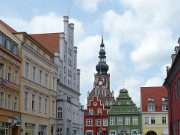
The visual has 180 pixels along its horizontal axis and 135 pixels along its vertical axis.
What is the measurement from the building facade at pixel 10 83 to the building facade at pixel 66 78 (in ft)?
42.8

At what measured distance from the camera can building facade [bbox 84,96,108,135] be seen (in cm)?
8588

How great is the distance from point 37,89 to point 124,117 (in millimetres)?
44380

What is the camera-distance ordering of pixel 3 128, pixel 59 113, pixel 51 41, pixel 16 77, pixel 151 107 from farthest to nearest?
→ pixel 151 107, pixel 51 41, pixel 59 113, pixel 16 77, pixel 3 128

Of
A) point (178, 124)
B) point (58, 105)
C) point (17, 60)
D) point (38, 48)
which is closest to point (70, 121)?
point (58, 105)

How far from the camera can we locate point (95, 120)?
86.5 metres

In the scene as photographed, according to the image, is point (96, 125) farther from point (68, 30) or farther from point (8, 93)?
point (8, 93)

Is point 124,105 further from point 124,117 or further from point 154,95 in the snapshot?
point 154,95

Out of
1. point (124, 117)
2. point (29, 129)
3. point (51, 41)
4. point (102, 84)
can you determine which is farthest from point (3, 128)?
point (102, 84)

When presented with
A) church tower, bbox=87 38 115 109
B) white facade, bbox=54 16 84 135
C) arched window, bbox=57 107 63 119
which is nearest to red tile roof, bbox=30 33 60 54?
white facade, bbox=54 16 84 135

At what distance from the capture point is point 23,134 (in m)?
33.8

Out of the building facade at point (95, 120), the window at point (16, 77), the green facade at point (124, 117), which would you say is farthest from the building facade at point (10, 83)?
the building facade at point (95, 120)

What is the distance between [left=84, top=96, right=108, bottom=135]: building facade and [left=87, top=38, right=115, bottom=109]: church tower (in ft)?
115

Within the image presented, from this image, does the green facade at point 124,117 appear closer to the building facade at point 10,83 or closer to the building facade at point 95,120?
the building facade at point 95,120

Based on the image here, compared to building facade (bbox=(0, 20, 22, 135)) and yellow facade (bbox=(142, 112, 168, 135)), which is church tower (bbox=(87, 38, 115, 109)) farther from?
building facade (bbox=(0, 20, 22, 135))
